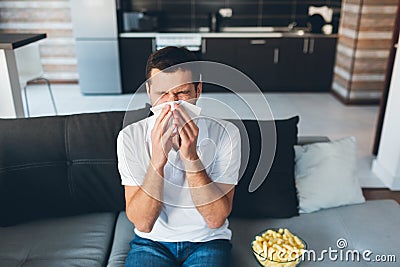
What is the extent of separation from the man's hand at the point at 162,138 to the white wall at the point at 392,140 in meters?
2.01

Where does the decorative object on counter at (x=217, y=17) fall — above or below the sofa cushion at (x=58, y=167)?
above

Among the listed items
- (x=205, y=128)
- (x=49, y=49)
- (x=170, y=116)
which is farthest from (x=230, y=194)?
(x=49, y=49)

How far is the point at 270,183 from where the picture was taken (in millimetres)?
1661

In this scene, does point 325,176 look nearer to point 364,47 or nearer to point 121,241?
point 121,241

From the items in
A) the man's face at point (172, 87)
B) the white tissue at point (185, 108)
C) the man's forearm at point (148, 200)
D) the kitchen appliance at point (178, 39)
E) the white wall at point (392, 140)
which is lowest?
the white wall at point (392, 140)

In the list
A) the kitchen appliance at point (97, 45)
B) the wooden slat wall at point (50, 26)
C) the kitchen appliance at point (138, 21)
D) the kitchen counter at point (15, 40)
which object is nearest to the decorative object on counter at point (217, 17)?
the kitchen appliance at point (138, 21)

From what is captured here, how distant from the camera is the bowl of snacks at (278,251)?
128 centimetres

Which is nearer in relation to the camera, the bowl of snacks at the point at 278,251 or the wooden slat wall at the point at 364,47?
the bowl of snacks at the point at 278,251

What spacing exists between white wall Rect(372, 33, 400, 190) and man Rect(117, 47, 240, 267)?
174 cm

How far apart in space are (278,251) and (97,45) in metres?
3.99

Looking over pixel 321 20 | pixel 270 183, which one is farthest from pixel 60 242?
pixel 321 20

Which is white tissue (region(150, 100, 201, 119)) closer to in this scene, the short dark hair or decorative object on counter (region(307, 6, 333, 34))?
the short dark hair

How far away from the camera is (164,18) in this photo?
5.21 m

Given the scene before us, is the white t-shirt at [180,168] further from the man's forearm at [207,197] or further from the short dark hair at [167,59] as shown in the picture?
the short dark hair at [167,59]
